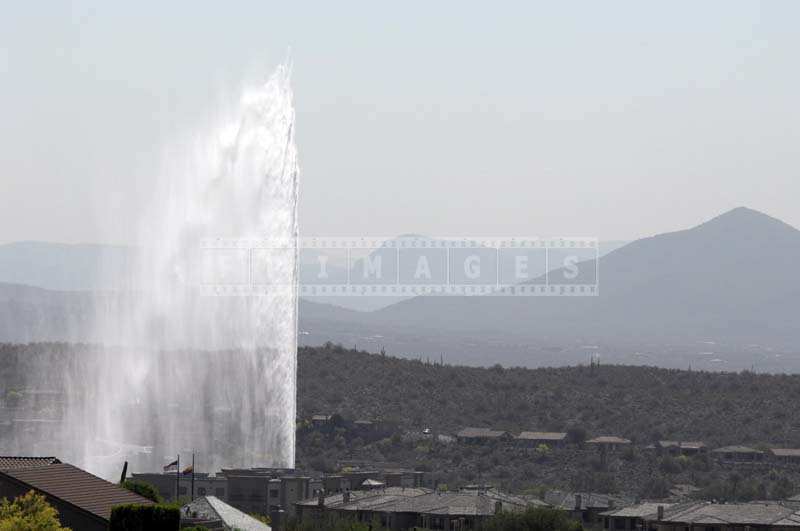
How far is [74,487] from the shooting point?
55.7 meters

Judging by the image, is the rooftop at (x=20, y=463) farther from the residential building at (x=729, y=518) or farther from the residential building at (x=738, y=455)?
the residential building at (x=738, y=455)

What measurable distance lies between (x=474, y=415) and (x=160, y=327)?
53078mm

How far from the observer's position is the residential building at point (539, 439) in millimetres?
143375

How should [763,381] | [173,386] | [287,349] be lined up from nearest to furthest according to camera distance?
[287,349] → [173,386] → [763,381]

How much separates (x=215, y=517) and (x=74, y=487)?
1938 centimetres

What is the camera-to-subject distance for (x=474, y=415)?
6619 inches

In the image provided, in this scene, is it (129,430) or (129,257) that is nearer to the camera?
(129,257)

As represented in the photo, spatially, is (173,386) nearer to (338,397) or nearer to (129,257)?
(338,397)

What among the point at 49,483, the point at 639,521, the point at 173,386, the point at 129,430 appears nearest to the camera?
the point at 49,483

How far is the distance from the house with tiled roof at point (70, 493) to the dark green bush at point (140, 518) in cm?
481

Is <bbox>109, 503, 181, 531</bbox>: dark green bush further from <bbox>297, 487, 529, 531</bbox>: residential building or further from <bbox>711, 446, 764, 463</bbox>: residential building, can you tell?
<bbox>711, 446, 764, 463</bbox>: residential building

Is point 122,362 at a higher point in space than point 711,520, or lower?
higher

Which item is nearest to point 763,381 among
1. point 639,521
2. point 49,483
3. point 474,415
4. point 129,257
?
point 474,415

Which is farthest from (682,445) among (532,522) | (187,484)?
(532,522)
